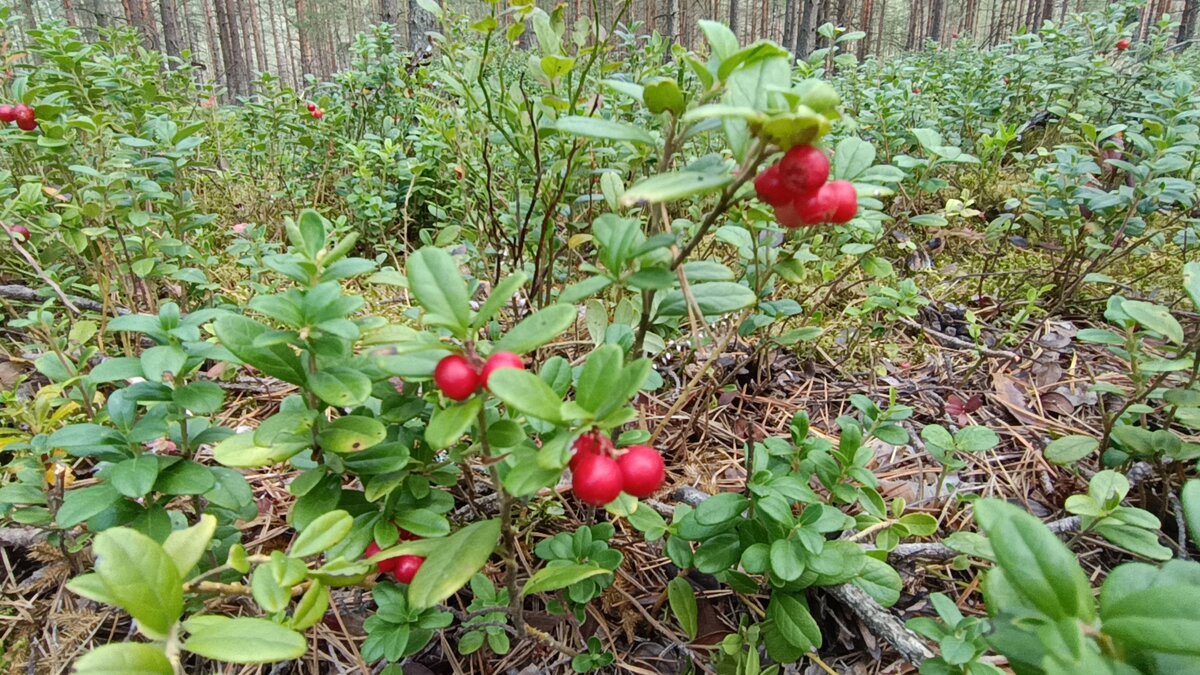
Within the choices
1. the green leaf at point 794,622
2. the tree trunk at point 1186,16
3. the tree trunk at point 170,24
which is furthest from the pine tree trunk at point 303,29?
the green leaf at point 794,622

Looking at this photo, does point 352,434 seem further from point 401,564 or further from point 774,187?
point 774,187

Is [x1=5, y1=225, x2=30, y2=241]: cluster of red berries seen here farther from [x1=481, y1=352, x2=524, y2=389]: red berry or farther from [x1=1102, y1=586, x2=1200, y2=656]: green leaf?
[x1=1102, y1=586, x2=1200, y2=656]: green leaf

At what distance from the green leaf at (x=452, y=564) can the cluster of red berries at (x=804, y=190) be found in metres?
0.67

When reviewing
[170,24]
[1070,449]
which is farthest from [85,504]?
[170,24]

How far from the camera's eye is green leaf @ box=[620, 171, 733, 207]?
31.0 inches

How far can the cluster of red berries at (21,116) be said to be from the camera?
7.32ft

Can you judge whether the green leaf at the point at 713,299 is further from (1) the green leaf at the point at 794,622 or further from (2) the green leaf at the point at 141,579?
(2) the green leaf at the point at 141,579

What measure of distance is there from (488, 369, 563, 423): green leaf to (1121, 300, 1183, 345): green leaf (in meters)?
1.37

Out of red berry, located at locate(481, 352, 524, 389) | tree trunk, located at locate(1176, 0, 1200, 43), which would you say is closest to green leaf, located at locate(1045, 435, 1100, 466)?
red berry, located at locate(481, 352, 524, 389)

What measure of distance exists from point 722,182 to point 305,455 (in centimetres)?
103

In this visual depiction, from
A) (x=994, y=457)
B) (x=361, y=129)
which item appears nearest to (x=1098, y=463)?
(x=994, y=457)

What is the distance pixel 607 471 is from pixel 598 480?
0.7 inches

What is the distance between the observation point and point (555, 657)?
141cm

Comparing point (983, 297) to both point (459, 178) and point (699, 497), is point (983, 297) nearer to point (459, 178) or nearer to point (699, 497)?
point (699, 497)
